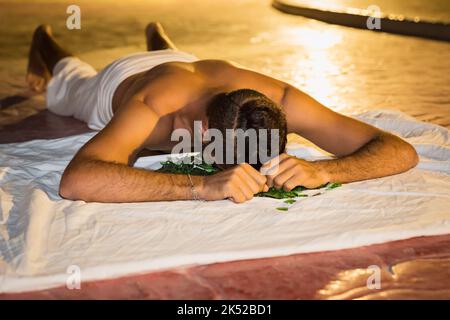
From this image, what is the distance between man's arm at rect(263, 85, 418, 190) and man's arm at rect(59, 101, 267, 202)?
6.2 inches

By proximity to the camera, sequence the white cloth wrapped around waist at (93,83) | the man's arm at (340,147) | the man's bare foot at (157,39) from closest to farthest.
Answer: the man's arm at (340,147), the white cloth wrapped around waist at (93,83), the man's bare foot at (157,39)

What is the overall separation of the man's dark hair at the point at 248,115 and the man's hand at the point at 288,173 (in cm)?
4

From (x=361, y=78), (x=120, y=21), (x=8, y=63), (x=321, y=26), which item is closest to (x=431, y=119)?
(x=361, y=78)

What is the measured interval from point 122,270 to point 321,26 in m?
6.66

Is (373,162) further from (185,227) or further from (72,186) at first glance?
(72,186)

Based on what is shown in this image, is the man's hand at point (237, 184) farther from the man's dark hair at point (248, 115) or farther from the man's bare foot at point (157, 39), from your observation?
the man's bare foot at point (157, 39)

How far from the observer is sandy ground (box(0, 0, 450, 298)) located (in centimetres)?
189

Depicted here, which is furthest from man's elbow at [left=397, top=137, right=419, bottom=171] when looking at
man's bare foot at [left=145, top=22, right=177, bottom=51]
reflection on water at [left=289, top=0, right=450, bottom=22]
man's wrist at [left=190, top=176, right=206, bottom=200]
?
reflection on water at [left=289, top=0, right=450, bottom=22]

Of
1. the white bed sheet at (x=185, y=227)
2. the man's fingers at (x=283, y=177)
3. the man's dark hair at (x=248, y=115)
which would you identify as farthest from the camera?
the man's fingers at (x=283, y=177)

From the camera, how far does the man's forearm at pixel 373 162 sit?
253cm

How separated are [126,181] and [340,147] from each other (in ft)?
2.96

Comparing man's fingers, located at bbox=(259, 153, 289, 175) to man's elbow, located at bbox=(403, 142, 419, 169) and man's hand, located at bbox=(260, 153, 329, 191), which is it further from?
man's elbow, located at bbox=(403, 142, 419, 169)

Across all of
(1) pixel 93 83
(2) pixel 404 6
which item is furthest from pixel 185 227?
(2) pixel 404 6

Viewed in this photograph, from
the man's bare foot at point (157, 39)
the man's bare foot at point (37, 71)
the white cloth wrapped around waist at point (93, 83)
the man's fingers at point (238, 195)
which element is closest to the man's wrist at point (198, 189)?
the man's fingers at point (238, 195)
